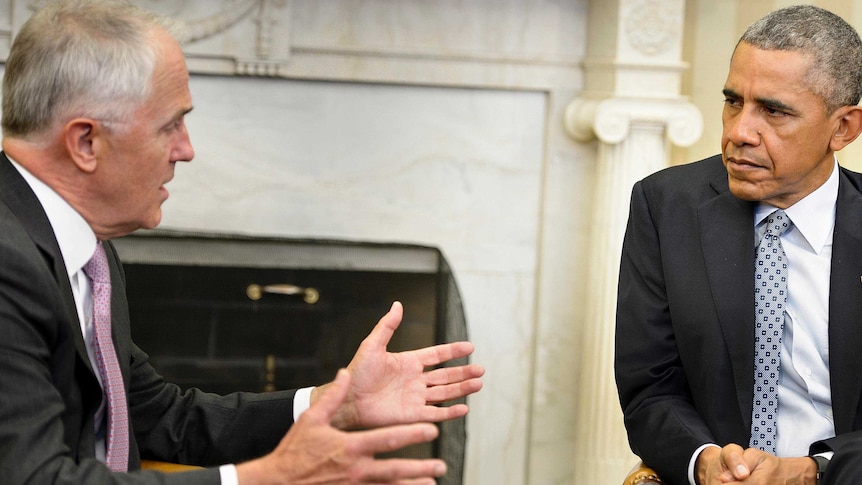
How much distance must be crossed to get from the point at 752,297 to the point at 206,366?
6.00ft

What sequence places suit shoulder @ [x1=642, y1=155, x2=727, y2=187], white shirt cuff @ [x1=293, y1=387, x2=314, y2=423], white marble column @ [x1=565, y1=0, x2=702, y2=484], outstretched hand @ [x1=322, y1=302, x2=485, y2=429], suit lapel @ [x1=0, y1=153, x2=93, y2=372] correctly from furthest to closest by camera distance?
white marble column @ [x1=565, y1=0, x2=702, y2=484], suit shoulder @ [x1=642, y1=155, x2=727, y2=187], white shirt cuff @ [x1=293, y1=387, x2=314, y2=423], outstretched hand @ [x1=322, y1=302, x2=485, y2=429], suit lapel @ [x1=0, y1=153, x2=93, y2=372]

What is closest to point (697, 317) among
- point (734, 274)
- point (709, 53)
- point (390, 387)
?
point (734, 274)

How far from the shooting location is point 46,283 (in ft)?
4.92

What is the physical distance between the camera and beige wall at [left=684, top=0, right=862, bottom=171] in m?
3.71

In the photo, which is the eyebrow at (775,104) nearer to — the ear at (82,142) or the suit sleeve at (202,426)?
the suit sleeve at (202,426)

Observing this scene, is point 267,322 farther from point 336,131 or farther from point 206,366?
point 336,131

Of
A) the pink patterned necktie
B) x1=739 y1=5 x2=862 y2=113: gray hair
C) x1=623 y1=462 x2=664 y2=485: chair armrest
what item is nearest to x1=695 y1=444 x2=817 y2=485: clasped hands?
x1=623 y1=462 x2=664 y2=485: chair armrest

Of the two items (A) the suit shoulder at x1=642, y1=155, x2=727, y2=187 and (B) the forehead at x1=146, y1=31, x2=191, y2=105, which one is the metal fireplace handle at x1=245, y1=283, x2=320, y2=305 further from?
(B) the forehead at x1=146, y1=31, x2=191, y2=105

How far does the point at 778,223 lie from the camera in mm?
2207

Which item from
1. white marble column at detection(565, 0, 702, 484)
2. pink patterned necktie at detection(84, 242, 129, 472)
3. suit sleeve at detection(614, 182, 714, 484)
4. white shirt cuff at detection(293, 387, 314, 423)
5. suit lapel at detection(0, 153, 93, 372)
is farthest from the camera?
white marble column at detection(565, 0, 702, 484)

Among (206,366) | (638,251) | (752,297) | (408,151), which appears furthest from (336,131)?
(752,297)

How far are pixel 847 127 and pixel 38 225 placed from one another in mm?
1497

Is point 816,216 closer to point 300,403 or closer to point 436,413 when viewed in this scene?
point 436,413

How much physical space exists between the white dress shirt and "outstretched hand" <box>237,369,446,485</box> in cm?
97
